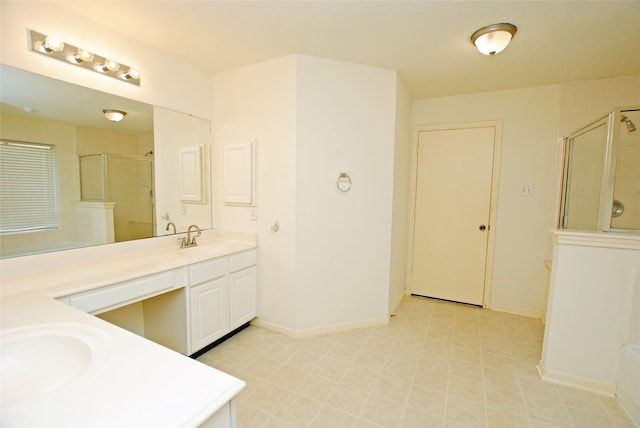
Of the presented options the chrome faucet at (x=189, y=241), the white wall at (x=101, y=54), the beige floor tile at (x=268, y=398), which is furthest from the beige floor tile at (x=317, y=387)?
the white wall at (x=101, y=54)

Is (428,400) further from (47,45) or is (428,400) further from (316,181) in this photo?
(47,45)

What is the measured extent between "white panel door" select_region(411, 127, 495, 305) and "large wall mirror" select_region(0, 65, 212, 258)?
2.71 meters

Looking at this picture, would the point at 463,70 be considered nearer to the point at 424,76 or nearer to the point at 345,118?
the point at 424,76

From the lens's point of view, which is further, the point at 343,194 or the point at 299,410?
the point at 343,194

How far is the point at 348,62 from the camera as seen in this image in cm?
253

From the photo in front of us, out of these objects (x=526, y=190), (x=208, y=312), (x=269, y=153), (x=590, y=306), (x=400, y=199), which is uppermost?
(x=269, y=153)

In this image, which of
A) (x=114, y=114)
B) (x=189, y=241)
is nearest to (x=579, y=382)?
(x=189, y=241)

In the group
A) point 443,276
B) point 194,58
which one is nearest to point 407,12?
point 194,58

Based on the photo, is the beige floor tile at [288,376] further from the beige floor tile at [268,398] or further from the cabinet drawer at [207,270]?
the cabinet drawer at [207,270]

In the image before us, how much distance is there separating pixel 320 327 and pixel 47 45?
279 cm

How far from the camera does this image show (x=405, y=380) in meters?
2.03

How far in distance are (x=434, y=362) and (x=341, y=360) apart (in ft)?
2.39

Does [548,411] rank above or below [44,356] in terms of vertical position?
below

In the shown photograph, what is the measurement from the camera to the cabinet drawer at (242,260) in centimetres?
244
